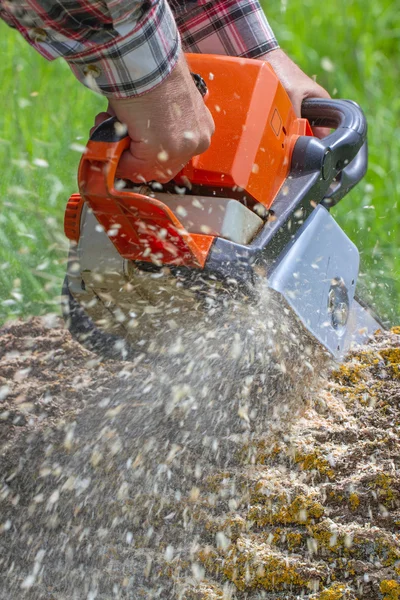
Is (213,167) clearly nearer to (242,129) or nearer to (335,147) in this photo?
(242,129)

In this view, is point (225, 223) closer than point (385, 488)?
No

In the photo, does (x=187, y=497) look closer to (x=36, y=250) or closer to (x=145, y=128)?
(x=145, y=128)

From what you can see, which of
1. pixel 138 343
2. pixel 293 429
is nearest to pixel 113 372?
pixel 138 343

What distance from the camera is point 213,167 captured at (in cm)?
183

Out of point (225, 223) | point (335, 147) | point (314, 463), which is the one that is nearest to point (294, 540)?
point (314, 463)

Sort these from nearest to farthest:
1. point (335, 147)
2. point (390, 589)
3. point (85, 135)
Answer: point (390, 589)
point (335, 147)
point (85, 135)

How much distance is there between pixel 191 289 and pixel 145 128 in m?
0.40

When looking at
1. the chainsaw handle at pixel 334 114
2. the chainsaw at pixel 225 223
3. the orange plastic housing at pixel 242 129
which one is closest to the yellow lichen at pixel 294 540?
the chainsaw at pixel 225 223

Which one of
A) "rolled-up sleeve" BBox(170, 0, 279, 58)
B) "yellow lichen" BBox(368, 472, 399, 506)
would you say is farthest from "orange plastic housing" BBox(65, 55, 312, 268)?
"yellow lichen" BBox(368, 472, 399, 506)

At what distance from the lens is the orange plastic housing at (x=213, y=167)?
168 centimetres

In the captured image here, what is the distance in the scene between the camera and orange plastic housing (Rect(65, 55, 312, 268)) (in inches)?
66.3

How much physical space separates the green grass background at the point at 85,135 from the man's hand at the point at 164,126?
48.9 inches

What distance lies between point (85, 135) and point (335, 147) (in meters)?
1.93

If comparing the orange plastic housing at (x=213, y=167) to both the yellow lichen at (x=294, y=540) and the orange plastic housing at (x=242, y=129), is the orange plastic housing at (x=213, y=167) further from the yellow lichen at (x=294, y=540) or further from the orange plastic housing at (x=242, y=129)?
the yellow lichen at (x=294, y=540)
